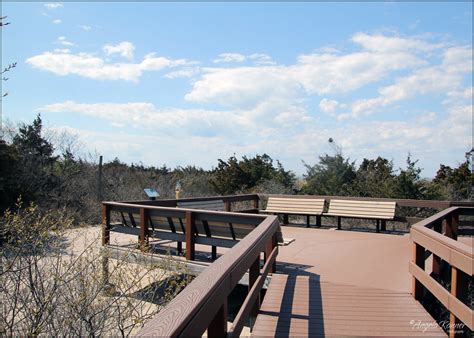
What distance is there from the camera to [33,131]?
18.8m

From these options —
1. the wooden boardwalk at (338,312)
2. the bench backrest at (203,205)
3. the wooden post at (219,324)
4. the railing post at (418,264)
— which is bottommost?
the wooden boardwalk at (338,312)

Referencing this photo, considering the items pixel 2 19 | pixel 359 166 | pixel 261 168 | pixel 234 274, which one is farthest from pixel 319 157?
pixel 234 274

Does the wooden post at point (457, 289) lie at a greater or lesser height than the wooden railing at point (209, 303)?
lesser

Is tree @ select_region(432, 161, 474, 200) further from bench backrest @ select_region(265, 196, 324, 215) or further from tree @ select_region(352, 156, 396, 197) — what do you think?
bench backrest @ select_region(265, 196, 324, 215)

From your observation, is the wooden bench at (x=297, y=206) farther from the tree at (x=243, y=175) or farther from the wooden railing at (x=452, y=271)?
the tree at (x=243, y=175)

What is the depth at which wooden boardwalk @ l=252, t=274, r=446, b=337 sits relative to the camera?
12.6ft

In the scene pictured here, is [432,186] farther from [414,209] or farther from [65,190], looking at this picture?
[65,190]

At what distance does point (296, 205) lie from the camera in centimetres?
1159

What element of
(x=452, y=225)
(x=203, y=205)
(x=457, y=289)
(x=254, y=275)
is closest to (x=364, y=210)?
(x=452, y=225)

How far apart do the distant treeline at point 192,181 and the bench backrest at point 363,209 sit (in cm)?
411

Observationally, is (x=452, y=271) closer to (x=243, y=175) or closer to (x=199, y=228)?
(x=199, y=228)

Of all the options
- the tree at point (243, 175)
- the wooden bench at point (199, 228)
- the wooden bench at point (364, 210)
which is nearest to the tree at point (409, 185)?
the wooden bench at point (364, 210)

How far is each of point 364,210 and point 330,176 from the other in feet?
21.4

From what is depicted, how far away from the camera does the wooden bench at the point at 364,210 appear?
1040 centimetres
